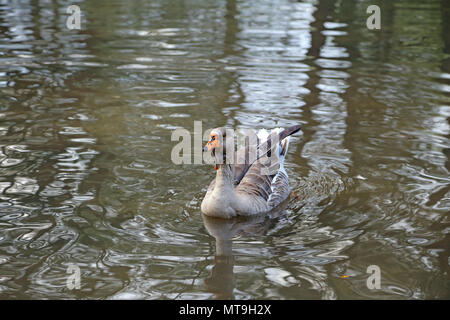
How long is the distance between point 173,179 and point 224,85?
14.7ft

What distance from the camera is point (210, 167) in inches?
334

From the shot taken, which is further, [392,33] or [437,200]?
[392,33]

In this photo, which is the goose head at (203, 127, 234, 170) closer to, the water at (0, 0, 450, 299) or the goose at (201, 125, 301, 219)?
the goose at (201, 125, 301, 219)

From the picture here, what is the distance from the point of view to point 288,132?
7.86 metres

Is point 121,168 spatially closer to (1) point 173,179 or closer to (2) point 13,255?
(1) point 173,179

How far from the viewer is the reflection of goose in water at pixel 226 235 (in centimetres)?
557

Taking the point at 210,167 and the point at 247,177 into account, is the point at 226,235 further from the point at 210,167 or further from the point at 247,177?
the point at 210,167

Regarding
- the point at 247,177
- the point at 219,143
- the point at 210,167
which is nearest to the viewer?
the point at 219,143

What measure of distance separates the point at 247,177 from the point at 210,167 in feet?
3.04

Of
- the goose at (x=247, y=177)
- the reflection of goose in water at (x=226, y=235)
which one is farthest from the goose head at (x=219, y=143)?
the reflection of goose in water at (x=226, y=235)

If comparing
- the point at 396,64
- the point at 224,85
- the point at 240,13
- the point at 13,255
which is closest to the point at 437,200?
the point at 13,255

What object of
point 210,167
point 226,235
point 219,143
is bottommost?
point 226,235

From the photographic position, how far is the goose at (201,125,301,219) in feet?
22.3

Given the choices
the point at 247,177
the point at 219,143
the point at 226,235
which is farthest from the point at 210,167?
the point at 226,235
